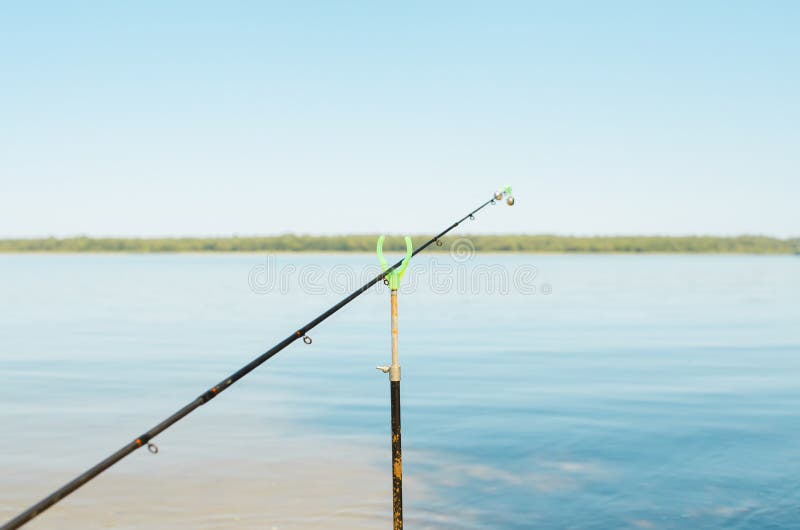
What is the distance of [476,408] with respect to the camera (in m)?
11.8

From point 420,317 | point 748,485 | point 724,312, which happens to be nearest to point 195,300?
point 420,317

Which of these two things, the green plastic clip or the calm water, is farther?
the calm water

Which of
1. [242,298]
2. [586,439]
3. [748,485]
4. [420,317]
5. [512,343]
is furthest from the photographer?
[242,298]

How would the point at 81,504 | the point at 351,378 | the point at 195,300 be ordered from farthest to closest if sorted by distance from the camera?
the point at 195,300
the point at 351,378
the point at 81,504

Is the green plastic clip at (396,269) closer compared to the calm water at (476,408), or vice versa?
the green plastic clip at (396,269)

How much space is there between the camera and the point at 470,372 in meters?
15.2

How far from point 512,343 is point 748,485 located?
39.2 ft

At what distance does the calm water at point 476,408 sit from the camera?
7.75 meters

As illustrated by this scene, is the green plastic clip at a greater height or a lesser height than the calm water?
greater

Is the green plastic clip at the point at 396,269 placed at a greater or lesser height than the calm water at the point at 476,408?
greater

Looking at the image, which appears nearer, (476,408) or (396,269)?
(396,269)

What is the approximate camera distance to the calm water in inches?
305

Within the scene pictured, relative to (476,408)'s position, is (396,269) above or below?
above

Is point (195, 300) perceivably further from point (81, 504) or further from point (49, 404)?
point (81, 504)
